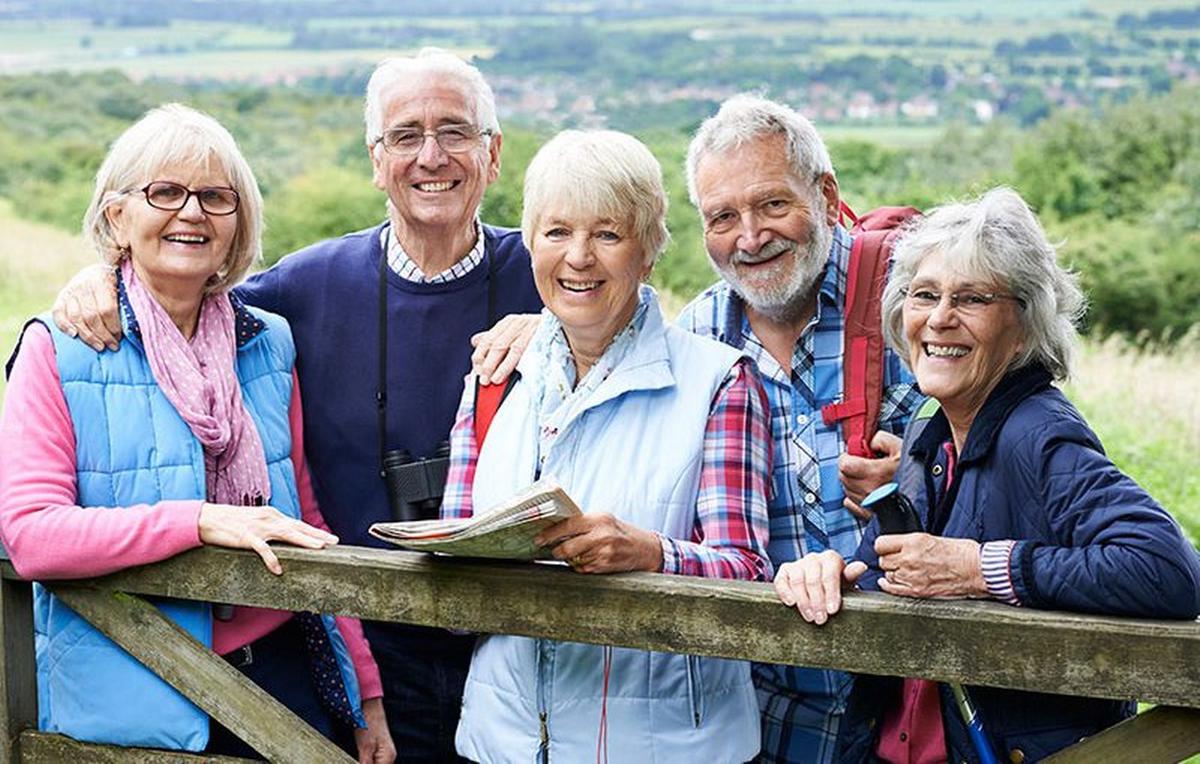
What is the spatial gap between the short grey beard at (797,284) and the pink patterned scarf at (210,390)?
118cm

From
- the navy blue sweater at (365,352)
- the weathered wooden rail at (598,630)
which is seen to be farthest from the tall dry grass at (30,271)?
the weathered wooden rail at (598,630)

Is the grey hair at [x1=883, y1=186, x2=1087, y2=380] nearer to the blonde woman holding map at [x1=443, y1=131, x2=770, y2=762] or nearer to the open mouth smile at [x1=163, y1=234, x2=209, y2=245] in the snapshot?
the blonde woman holding map at [x1=443, y1=131, x2=770, y2=762]

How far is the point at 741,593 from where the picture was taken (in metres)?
2.86

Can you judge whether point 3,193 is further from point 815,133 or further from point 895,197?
point 815,133

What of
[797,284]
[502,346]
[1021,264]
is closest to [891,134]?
[797,284]

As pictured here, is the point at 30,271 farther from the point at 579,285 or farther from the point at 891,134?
the point at 891,134

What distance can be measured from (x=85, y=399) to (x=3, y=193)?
119ft

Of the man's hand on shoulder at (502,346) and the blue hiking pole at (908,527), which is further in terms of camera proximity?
the man's hand on shoulder at (502,346)

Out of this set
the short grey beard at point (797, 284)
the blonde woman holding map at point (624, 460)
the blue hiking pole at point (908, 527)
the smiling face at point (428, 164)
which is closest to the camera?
the blue hiking pole at point (908, 527)

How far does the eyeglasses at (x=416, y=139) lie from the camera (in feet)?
12.8

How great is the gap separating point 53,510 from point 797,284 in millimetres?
1734

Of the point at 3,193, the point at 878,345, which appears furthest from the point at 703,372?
the point at 3,193

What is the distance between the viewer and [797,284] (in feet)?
12.1

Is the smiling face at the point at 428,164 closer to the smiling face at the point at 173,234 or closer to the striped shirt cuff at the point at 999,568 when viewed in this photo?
the smiling face at the point at 173,234
